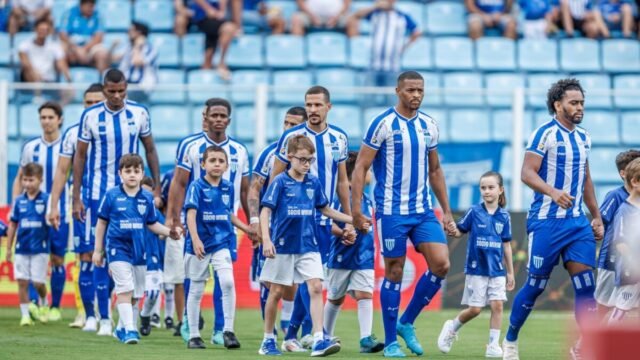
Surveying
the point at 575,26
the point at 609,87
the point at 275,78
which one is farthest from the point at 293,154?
the point at 575,26

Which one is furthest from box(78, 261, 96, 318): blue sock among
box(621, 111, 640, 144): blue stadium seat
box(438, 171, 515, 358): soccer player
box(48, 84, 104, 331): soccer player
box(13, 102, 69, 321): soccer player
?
box(621, 111, 640, 144): blue stadium seat

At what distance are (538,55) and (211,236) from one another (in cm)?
1094

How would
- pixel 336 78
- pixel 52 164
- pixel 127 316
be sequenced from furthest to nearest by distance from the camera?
pixel 336 78 < pixel 52 164 < pixel 127 316

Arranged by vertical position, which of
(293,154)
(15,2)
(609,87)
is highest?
(15,2)

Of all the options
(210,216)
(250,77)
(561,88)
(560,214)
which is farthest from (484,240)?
(250,77)

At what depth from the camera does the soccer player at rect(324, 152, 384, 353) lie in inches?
440

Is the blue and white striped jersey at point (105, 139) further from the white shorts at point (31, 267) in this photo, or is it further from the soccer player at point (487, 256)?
the soccer player at point (487, 256)

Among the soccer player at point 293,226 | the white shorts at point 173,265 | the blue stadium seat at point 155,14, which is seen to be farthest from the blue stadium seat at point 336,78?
the soccer player at point 293,226

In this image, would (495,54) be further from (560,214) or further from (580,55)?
(560,214)

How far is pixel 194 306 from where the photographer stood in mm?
11211

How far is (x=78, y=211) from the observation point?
1254 cm

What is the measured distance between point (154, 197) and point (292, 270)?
2.71m

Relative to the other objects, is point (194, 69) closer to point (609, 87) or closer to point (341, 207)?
point (609, 87)

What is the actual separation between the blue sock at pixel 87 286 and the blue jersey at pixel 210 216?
1.98m
